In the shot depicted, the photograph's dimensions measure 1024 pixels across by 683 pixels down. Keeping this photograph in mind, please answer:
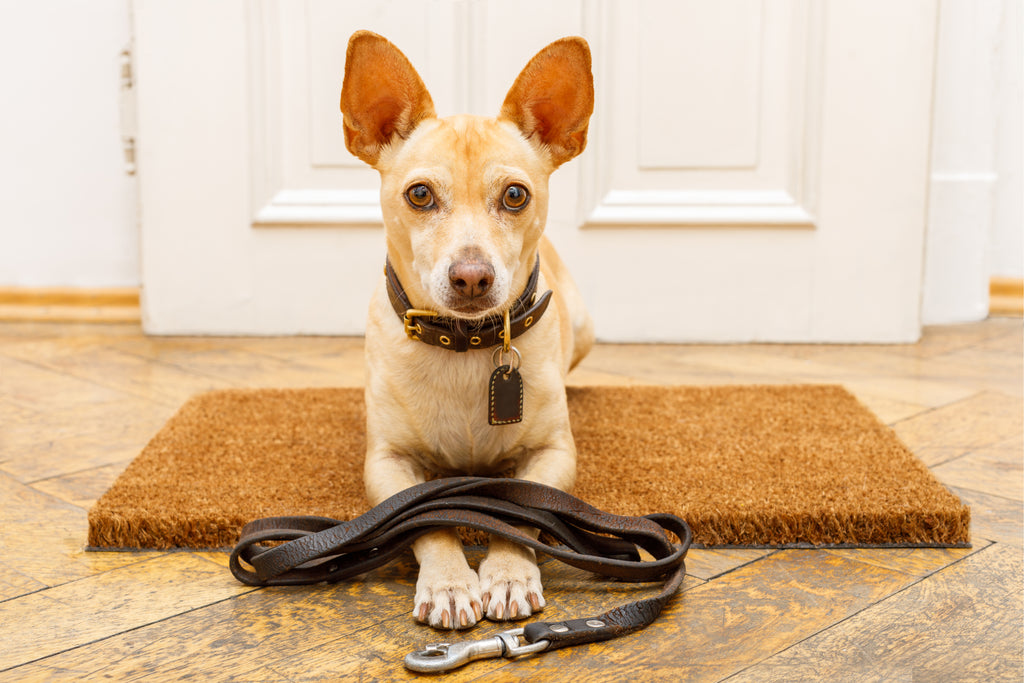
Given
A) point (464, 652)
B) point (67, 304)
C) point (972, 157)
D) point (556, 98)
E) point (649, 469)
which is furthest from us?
point (67, 304)

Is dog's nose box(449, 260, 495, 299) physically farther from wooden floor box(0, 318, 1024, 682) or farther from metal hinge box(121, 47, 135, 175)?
metal hinge box(121, 47, 135, 175)

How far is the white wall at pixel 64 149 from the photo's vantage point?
2844mm

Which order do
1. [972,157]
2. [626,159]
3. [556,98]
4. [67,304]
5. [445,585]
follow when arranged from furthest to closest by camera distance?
[67,304], [972,157], [626,159], [556,98], [445,585]

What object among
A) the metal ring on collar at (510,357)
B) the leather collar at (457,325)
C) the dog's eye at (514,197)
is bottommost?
the metal ring on collar at (510,357)

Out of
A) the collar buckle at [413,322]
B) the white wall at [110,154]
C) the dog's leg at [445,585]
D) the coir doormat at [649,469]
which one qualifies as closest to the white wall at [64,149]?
the white wall at [110,154]

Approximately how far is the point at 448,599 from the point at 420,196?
54 centimetres

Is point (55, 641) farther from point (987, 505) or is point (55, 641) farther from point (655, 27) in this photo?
point (655, 27)

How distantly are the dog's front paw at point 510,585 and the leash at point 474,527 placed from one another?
0.10ft

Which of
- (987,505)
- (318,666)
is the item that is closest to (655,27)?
(987,505)

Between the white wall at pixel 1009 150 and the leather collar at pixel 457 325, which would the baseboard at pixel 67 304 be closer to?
the leather collar at pixel 457 325

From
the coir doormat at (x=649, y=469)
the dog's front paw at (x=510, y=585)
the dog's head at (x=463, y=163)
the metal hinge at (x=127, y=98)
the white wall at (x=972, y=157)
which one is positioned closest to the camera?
the dog's front paw at (x=510, y=585)

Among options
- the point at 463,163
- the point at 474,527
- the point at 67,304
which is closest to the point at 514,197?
the point at 463,163

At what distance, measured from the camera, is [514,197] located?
1284 mm

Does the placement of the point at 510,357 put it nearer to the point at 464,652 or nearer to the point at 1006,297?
the point at 464,652
